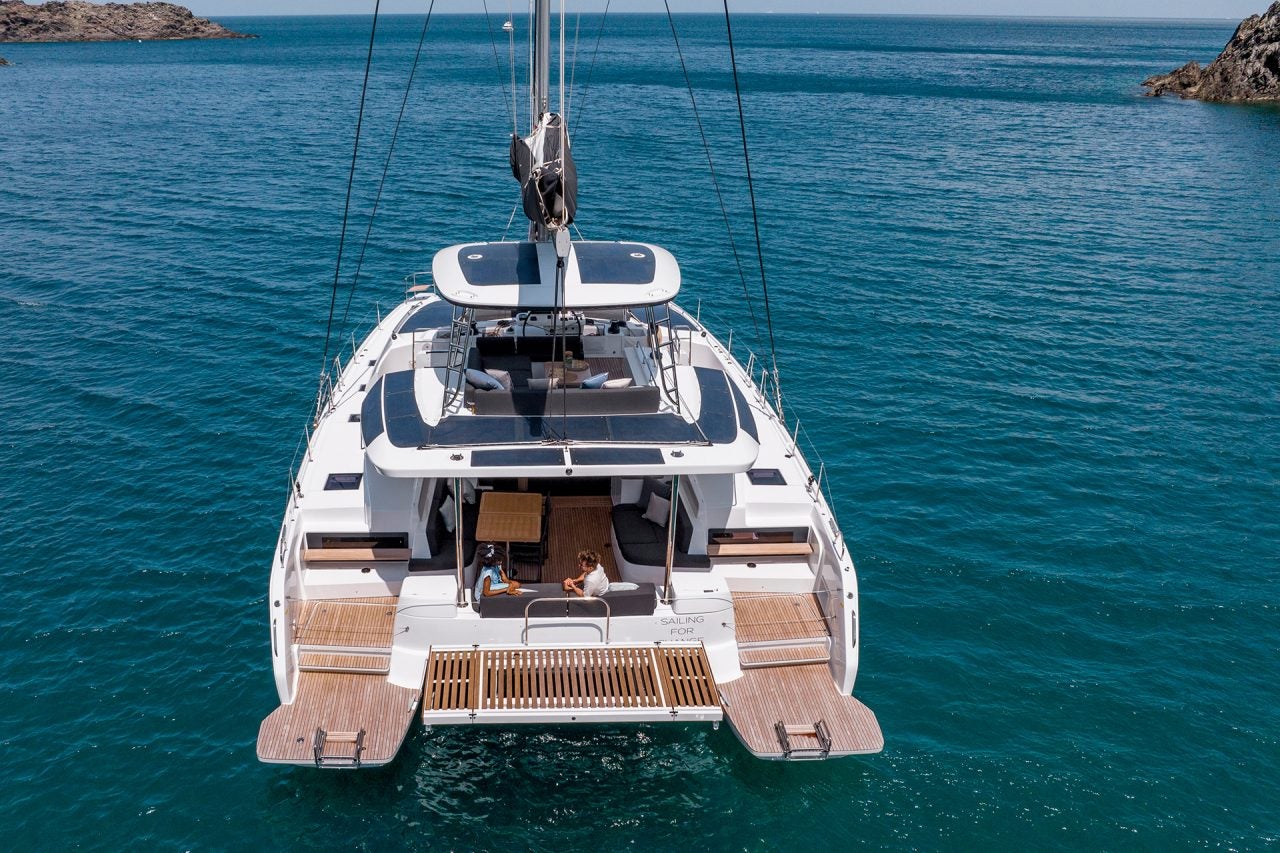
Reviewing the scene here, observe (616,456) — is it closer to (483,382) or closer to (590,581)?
(590,581)

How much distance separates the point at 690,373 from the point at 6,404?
21.2 meters

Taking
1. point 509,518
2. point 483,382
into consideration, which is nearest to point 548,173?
point 483,382

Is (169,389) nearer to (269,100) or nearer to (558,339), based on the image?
(558,339)

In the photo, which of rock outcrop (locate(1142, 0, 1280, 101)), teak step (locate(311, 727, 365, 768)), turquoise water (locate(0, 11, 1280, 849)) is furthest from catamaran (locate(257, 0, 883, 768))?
rock outcrop (locate(1142, 0, 1280, 101))

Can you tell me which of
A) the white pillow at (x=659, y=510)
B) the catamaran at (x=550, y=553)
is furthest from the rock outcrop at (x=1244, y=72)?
the white pillow at (x=659, y=510)

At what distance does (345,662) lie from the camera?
13789mm

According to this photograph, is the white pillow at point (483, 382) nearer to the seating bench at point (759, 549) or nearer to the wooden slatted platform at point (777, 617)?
the seating bench at point (759, 549)

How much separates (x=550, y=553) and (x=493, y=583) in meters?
2.40

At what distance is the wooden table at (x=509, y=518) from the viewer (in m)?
14.5

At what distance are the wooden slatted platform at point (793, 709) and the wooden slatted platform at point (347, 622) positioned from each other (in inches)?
206

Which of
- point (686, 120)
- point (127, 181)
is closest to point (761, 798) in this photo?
point (127, 181)

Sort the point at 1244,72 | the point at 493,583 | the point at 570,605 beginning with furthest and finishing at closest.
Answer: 1. the point at 1244,72
2. the point at 493,583
3. the point at 570,605

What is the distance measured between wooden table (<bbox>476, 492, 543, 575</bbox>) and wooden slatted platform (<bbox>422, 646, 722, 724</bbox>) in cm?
Answer: 175

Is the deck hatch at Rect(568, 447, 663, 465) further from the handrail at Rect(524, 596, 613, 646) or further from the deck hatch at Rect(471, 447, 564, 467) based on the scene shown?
the handrail at Rect(524, 596, 613, 646)
